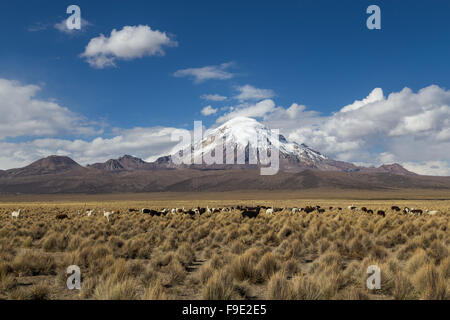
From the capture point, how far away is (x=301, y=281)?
20.7ft

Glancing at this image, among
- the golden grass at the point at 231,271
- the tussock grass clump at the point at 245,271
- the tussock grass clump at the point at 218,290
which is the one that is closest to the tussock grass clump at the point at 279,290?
the golden grass at the point at 231,271

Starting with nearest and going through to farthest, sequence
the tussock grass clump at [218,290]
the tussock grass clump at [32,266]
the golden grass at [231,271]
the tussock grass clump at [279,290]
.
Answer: the tussock grass clump at [279,290] < the tussock grass clump at [218,290] < the golden grass at [231,271] < the tussock grass clump at [32,266]

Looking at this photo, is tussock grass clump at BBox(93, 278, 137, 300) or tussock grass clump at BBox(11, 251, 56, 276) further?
tussock grass clump at BBox(11, 251, 56, 276)

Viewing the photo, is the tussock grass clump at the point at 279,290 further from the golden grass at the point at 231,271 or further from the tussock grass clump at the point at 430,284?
the tussock grass clump at the point at 430,284

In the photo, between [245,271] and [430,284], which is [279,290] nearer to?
[245,271]

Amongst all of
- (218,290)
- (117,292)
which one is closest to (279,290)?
(218,290)

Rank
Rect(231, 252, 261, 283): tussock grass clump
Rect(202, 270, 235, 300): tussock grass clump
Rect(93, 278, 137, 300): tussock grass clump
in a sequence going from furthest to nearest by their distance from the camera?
Rect(231, 252, 261, 283): tussock grass clump
Rect(202, 270, 235, 300): tussock grass clump
Rect(93, 278, 137, 300): tussock grass clump

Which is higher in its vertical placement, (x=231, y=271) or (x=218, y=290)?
(x=218, y=290)

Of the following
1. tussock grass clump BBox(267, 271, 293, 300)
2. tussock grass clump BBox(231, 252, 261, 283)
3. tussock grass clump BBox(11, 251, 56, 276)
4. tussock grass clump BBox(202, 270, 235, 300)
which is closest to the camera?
tussock grass clump BBox(267, 271, 293, 300)

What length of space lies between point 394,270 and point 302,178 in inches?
7601

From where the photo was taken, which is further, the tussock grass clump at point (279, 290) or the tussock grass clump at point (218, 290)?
the tussock grass clump at point (218, 290)

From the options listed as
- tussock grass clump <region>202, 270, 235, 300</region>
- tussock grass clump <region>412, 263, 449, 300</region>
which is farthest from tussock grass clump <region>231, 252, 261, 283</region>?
tussock grass clump <region>412, 263, 449, 300</region>

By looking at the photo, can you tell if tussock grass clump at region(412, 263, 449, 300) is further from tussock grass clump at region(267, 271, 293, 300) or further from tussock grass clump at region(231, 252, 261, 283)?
tussock grass clump at region(231, 252, 261, 283)
